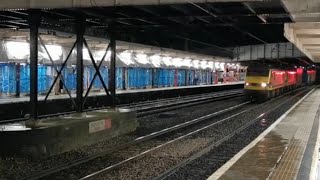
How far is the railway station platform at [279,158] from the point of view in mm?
9758

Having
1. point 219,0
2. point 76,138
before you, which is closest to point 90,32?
point 76,138

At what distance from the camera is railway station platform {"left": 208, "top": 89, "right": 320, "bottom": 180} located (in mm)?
9758

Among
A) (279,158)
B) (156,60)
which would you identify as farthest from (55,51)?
(279,158)

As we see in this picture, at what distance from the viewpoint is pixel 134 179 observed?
33.3ft

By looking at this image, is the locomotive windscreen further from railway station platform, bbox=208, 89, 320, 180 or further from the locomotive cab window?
railway station platform, bbox=208, 89, 320, 180

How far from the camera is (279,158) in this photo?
11.8m

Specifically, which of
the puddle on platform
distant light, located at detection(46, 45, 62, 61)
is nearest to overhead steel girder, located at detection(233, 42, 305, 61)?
distant light, located at detection(46, 45, 62, 61)

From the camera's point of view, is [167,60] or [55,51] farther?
[167,60]

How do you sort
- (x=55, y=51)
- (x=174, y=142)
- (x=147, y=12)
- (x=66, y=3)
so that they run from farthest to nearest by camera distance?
1. (x=55, y=51)
2. (x=174, y=142)
3. (x=147, y=12)
4. (x=66, y=3)

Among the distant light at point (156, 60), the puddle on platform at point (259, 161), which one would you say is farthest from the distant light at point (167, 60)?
the puddle on platform at point (259, 161)

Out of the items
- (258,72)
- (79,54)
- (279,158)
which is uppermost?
(79,54)

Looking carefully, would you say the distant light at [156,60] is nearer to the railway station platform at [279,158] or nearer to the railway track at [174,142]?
the railway track at [174,142]

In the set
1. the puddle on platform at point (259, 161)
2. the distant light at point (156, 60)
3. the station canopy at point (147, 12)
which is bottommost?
the puddle on platform at point (259, 161)

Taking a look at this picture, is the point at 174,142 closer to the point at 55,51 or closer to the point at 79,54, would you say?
the point at 79,54
